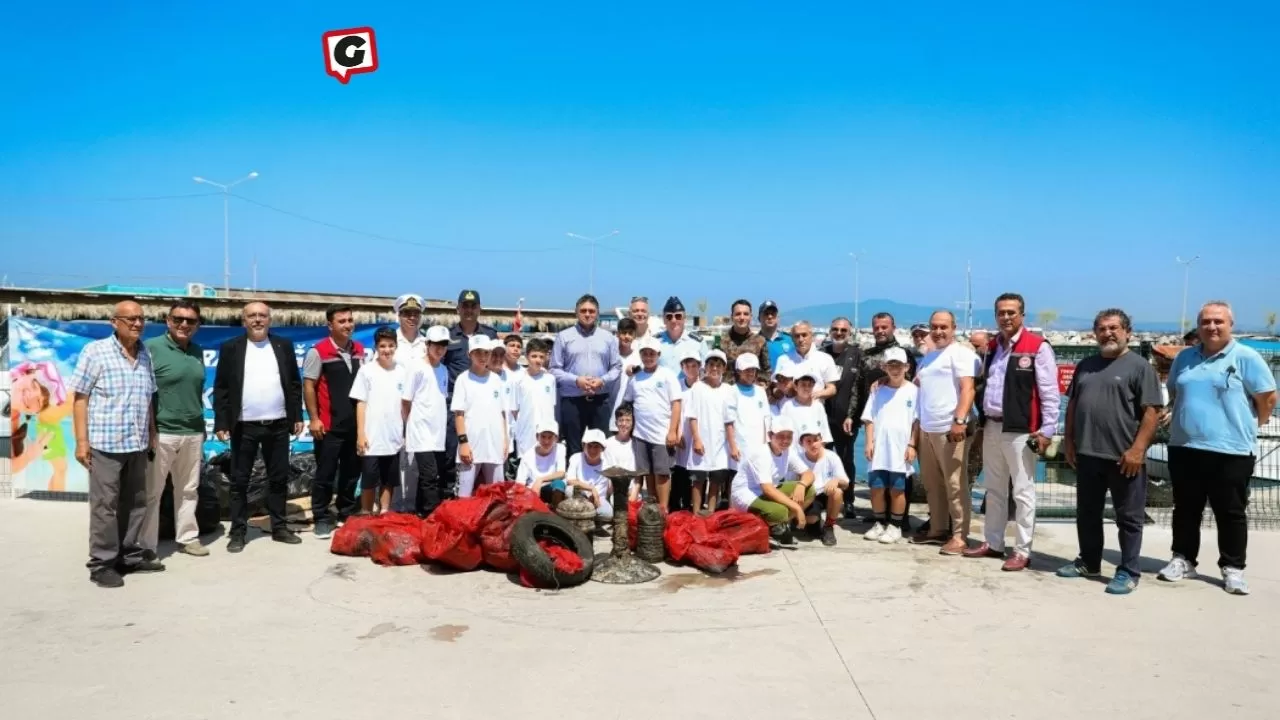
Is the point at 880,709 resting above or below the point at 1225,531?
below

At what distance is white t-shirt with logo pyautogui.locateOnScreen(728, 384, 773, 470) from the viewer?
23.6 ft

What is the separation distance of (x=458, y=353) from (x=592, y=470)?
1.73 m

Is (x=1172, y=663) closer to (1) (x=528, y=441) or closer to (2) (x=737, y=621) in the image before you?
(2) (x=737, y=621)

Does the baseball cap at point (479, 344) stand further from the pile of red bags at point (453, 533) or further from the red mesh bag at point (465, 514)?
the red mesh bag at point (465, 514)

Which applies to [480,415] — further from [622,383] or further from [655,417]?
[655,417]

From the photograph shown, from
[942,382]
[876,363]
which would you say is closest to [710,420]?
[876,363]

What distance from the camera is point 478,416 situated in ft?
23.8

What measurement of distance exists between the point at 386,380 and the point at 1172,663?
5.91 meters

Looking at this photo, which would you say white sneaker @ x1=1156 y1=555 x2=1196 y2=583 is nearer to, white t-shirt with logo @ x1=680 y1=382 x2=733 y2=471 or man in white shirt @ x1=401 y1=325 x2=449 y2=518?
white t-shirt with logo @ x1=680 y1=382 x2=733 y2=471

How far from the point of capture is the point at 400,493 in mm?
7859

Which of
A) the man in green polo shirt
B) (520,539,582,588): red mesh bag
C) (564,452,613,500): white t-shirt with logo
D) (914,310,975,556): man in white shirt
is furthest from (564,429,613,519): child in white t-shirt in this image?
the man in green polo shirt

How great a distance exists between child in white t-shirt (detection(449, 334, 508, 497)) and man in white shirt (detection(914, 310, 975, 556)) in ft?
12.0

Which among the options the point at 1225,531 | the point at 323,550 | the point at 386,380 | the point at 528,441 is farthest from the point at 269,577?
the point at 1225,531

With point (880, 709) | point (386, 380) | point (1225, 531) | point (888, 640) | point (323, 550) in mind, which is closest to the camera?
point (880, 709)
